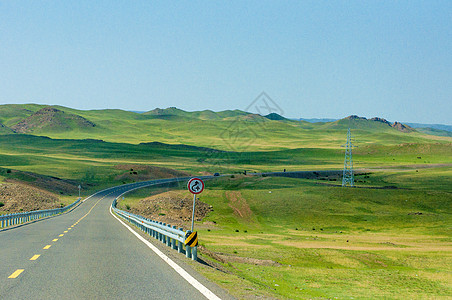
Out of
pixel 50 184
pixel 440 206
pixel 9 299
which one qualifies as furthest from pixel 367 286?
pixel 50 184

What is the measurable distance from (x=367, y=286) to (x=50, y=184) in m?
83.6

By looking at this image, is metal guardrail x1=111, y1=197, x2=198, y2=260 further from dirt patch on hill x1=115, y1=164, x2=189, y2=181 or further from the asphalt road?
dirt patch on hill x1=115, y1=164, x2=189, y2=181

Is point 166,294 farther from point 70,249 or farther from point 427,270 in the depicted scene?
point 427,270

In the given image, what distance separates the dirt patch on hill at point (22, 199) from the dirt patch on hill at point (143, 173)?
149ft

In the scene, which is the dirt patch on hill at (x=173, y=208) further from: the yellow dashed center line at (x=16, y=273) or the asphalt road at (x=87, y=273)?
the yellow dashed center line at (x=16, y=273)

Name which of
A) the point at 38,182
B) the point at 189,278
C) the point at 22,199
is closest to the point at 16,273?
the point at 189,278

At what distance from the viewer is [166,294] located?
36.3ft

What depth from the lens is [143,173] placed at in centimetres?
12794

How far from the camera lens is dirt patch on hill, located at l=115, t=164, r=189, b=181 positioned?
123 metres

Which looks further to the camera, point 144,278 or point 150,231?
point 150,231

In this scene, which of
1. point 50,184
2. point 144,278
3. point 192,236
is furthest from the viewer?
point 50,184

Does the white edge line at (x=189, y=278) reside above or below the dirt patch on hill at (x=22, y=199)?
above

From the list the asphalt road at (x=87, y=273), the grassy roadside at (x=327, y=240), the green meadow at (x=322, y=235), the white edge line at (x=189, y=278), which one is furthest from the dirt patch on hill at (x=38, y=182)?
the white edge line at (x=189, y=278)

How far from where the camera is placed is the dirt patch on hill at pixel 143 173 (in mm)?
122800
